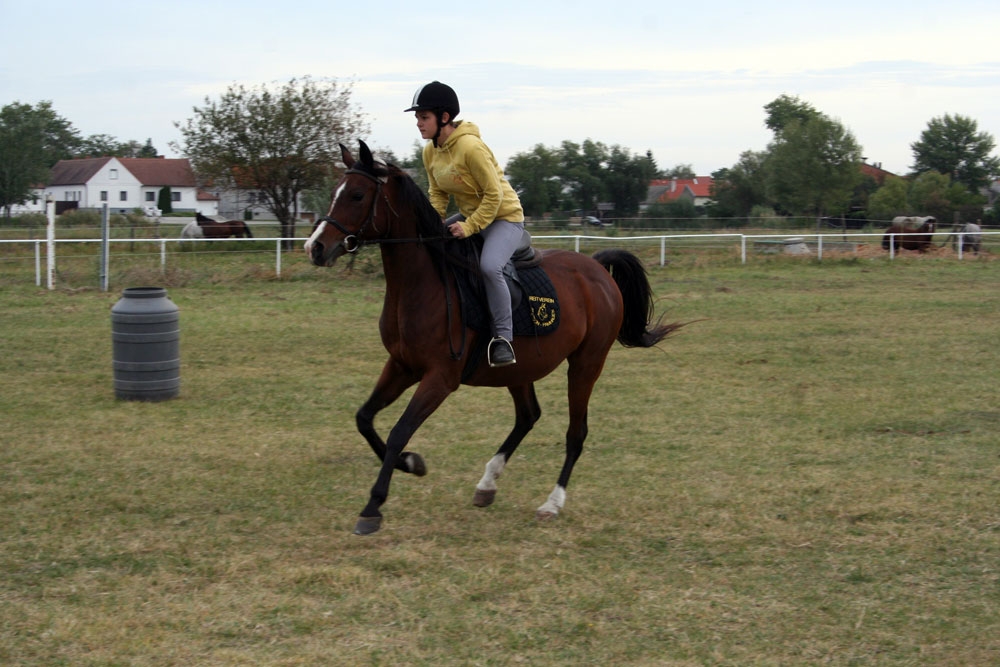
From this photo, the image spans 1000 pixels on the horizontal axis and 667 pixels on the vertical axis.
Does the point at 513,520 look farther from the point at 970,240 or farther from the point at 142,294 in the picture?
the point at 970,240

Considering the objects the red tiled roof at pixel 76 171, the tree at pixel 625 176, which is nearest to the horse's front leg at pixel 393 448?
the tree at pixel 625 176

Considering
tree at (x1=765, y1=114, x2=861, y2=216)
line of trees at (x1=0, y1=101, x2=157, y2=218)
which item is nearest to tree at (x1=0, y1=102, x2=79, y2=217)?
line of trees at (x1=0, y1=101, x2=157, y2=218)

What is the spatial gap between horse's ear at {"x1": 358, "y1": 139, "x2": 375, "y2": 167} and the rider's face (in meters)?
0.38

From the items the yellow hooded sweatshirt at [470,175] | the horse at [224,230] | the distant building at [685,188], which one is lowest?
the yellow hooded sweatshirt at [470,175]

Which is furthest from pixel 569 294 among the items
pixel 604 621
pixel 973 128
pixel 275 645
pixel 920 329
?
pixel 973 128

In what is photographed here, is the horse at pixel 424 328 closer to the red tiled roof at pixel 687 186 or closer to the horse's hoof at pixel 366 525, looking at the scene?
the horse's hoof at pixel 366 525

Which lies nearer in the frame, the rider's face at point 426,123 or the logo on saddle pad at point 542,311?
the rider's face at point 426,123

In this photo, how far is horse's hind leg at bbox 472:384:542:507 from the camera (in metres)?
6.17

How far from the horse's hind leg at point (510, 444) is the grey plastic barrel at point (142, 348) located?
426 cm

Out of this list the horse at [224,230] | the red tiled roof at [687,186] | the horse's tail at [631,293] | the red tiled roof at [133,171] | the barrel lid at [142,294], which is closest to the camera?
the horse's tail at [631,293]

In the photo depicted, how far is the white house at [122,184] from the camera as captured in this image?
286 feet

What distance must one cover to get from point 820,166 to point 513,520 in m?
48.7

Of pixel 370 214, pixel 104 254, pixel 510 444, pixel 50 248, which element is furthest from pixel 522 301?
pixel 50 248

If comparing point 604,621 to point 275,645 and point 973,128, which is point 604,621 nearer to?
point 275,645
